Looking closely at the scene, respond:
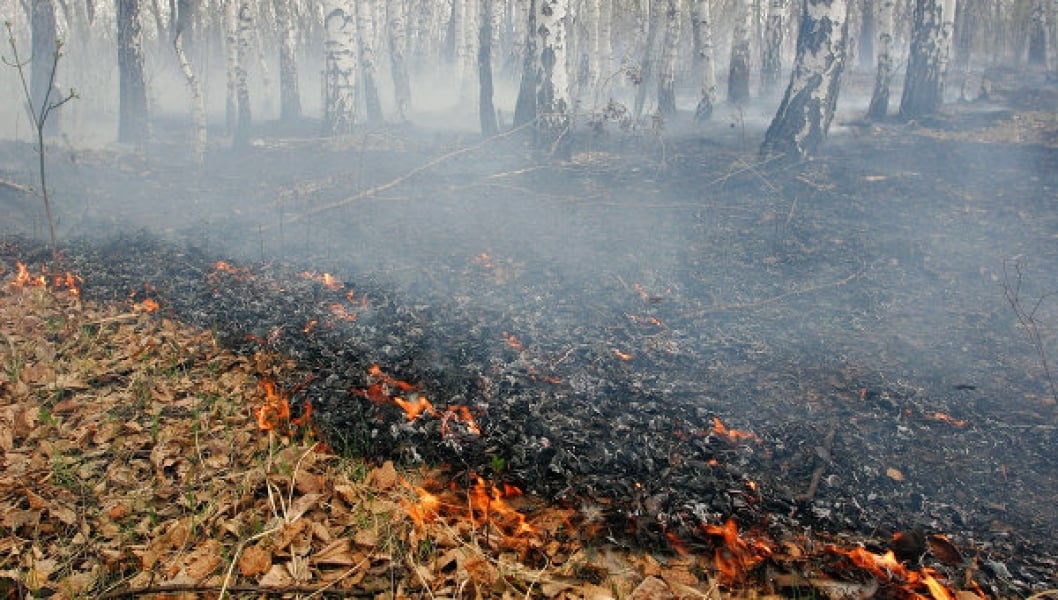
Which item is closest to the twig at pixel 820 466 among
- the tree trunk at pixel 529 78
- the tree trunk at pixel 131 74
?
the tree trunk at pixel 529 78

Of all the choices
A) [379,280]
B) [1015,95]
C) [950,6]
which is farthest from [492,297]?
[1015,95]

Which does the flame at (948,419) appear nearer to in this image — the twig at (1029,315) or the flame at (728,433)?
the twig at (1029,315)

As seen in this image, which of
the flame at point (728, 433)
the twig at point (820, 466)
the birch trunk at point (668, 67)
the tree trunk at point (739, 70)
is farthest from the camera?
the tree trunk at point (739, 70)

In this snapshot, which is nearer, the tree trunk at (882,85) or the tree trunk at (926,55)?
the tree trunk at (926,55)

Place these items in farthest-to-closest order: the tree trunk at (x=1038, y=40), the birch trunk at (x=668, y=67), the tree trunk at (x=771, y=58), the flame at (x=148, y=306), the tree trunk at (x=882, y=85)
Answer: the tree trunk at (x=1038, y=40)
the tree trunk at (x=771, y=58)
the birch trunk at (x=668, y=67)
the tree trunk at (x=882, y=85)
the flame at (x=148, y=306)

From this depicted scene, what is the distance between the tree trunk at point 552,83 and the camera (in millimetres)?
10688

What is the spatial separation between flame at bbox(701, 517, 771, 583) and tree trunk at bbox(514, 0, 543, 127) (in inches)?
374

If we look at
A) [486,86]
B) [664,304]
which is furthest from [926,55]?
[664,304]

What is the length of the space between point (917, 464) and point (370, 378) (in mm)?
3605

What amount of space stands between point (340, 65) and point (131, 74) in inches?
182

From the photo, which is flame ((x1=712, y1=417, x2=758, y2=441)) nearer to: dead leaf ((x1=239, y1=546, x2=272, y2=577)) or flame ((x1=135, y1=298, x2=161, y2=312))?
dead leaf ((x1=239, y1=546, x2=272, y2=577))

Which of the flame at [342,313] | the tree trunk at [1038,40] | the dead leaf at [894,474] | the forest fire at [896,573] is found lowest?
the dead leaf at [894,474]

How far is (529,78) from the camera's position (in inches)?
439

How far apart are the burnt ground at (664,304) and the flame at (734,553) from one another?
0.14 m
